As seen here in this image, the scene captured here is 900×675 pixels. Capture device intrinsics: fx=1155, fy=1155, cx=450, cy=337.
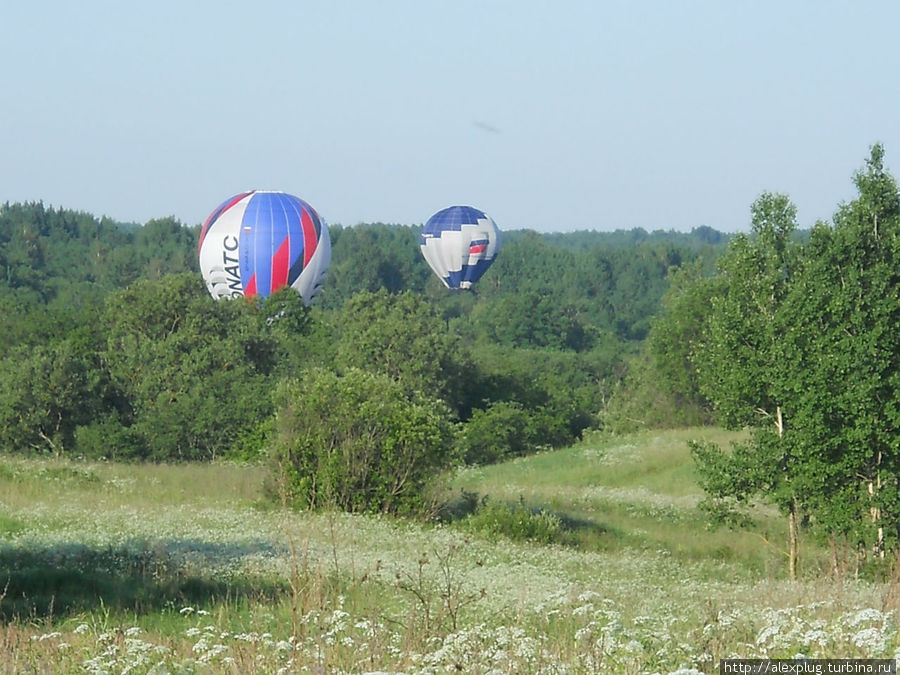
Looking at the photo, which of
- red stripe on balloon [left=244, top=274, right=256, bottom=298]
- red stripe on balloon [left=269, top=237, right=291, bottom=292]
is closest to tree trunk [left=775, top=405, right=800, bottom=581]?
red stripe on balloon [left=269, top=237, right=291, bottom=292]

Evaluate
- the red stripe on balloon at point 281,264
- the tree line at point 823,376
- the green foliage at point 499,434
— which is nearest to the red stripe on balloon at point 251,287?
the red stripe on balloon at point 281,264

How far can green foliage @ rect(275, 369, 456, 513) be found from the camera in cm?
2338

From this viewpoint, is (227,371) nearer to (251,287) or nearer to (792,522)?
(251,287)

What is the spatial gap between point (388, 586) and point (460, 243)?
86344 millimetres

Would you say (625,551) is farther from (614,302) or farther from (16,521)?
(614,302)

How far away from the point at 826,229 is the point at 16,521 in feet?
50.6

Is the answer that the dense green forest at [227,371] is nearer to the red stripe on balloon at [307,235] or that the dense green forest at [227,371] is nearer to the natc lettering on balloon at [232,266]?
the red stripe on balloon at [307,235]

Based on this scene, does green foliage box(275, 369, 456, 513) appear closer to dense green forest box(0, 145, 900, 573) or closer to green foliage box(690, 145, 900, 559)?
dense green forest box(0, 145, 900, 573)

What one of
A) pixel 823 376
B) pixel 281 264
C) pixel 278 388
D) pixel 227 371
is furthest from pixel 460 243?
pixel 823 376

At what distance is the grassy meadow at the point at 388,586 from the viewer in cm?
625

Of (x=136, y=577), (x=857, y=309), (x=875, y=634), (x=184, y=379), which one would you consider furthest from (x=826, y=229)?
(x=184, y=379)

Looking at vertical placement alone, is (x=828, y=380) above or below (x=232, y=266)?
below

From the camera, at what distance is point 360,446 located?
936 inches

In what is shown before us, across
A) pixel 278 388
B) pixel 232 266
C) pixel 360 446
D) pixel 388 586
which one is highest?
pixel 232 266
